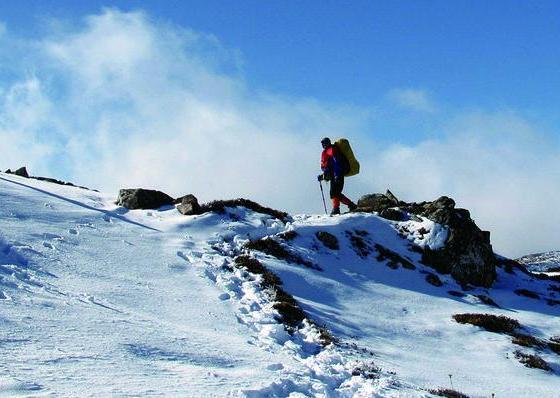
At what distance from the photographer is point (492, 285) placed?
23.3m

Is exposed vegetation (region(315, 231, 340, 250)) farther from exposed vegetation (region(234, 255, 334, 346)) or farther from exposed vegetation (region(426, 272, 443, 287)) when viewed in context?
exposed vegetation (region(234, 255, 334, 346))

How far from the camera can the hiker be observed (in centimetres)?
2503

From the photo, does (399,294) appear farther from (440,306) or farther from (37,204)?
(37,204)

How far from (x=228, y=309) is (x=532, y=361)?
26.6ft

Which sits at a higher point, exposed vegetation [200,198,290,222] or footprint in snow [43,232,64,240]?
exposed vegetation [200,198,290,222]

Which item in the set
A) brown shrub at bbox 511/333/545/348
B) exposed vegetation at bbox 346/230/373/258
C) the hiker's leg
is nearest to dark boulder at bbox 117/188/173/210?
the hiker's leg

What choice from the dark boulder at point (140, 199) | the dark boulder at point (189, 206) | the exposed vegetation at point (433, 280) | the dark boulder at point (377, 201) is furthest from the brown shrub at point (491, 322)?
the dark boulder at point (140, 199)

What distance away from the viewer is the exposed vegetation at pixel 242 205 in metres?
22.9

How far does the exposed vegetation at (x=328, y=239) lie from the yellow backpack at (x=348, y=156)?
4.30 m

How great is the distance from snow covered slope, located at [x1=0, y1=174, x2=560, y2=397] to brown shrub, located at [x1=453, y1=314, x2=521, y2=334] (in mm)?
389

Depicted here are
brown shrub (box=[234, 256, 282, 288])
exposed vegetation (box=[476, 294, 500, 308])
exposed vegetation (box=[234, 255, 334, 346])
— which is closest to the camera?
exposed vegetation (box=[234, 255, 334, 346])

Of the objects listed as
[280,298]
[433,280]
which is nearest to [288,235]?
[433,280]

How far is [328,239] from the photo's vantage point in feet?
71.7

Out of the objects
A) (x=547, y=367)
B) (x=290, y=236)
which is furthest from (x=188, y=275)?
(x=547, y=367)
